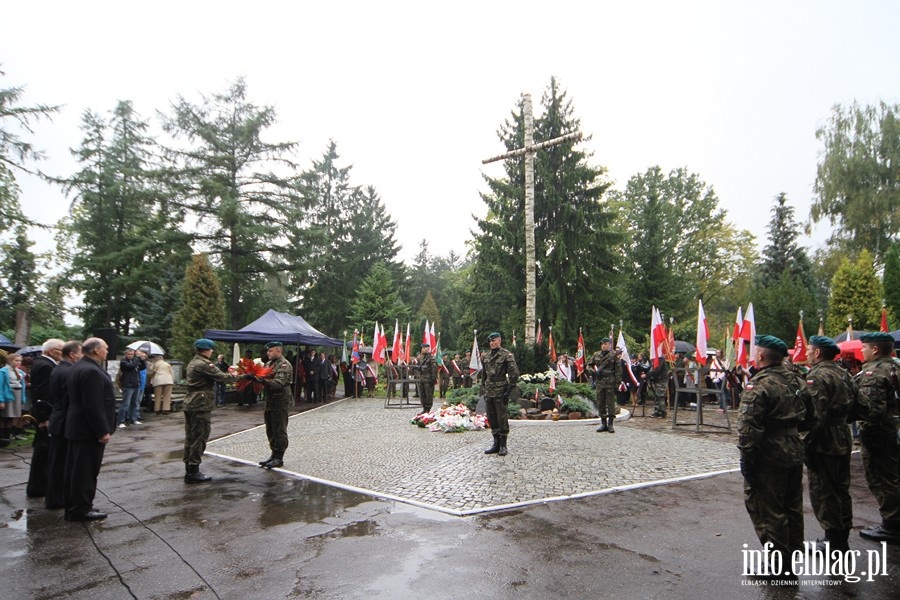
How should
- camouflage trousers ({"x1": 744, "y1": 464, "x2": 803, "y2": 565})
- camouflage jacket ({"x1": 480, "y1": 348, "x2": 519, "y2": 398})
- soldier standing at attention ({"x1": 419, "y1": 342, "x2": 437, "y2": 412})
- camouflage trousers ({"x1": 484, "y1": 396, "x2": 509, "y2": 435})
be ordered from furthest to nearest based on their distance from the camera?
soldier standing at attention ({"x1": 419, "y1": 342, "x2": 437, "y2": 412}) → camouflage jacket ({"x1": 480, "y1": 348, "x2": 519, "y2": 398}) → camouflage trousers ({"x1": 484, "y1": 396, "x2": 509, "y2": 435}) → camouflage trousers ({"x1": 744, "y1": 464, "x2": 803, "y2": 565})

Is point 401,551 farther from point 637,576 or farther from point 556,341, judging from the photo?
point 556,341

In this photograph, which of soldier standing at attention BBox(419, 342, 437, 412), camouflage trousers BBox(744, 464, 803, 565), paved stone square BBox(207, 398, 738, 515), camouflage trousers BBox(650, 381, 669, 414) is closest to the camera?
camouflage trousers BBox(744, 464, 803, 565)

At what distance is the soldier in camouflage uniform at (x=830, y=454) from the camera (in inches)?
185

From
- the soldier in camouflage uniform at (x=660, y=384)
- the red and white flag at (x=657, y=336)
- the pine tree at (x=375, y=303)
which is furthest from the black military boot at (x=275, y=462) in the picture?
the pine tree at (x=375, y=303)

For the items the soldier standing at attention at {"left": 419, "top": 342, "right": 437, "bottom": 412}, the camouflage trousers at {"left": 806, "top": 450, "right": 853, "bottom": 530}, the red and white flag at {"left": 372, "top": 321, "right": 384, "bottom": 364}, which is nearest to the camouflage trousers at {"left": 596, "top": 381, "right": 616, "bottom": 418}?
the soldier standing at attention at {"left": 419, "top": 342, "right": 437, "bottom": 412}

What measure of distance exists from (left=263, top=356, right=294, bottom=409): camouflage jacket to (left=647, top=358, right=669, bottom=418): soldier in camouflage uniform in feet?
36.5

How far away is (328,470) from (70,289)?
3309cm

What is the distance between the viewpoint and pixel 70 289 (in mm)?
33406

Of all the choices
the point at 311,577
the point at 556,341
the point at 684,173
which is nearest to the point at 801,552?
the point at 311,577

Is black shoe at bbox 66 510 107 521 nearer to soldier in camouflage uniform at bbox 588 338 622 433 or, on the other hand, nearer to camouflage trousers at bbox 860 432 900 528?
camouflage trousers at bbox 860 432 900 528

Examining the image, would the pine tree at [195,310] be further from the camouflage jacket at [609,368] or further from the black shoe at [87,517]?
the black shoe at [87,517]

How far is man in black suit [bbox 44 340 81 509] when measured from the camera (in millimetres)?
6152

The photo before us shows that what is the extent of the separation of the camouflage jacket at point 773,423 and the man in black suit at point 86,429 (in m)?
6.17

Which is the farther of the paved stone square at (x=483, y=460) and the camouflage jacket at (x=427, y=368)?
the camouflage jacket at (x=427, y=368)
